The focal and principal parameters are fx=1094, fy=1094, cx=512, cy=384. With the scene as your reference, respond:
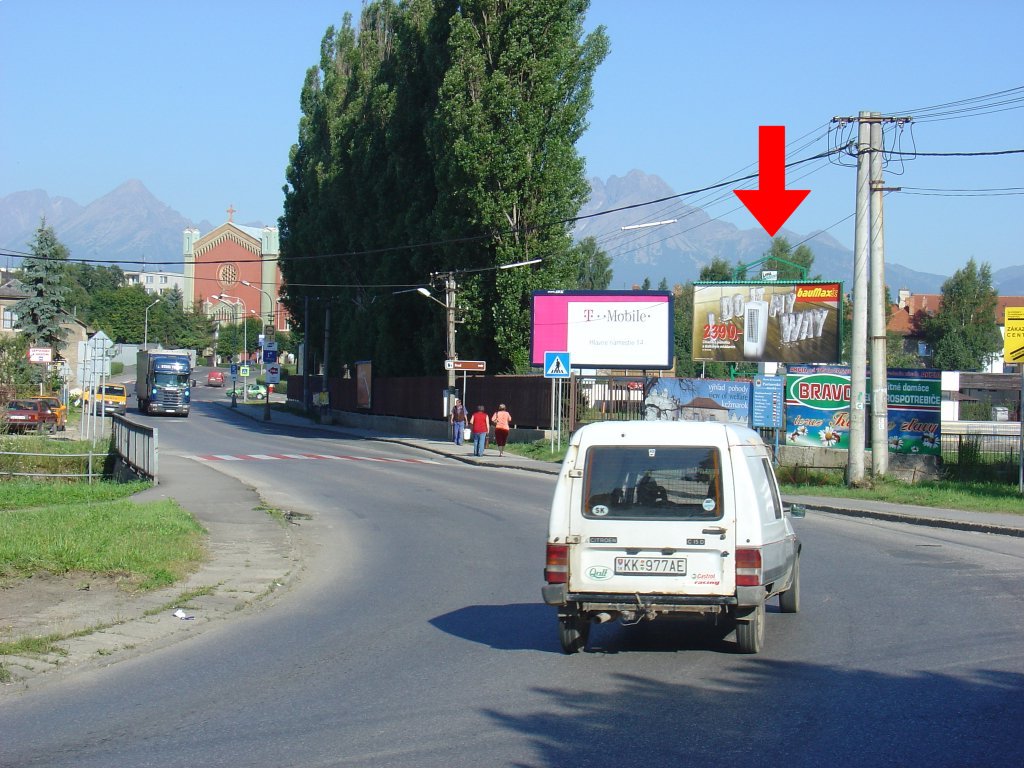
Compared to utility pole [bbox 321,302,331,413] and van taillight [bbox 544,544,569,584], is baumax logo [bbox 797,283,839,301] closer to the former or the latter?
utility pole [bbox 321,302,331,413]

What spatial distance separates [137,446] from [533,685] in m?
20.9

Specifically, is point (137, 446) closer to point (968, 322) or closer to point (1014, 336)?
point (1014, 336)

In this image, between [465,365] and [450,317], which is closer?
[465,365]

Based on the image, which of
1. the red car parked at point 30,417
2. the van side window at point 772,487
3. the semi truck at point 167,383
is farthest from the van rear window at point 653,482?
the semi truck at point 167,383

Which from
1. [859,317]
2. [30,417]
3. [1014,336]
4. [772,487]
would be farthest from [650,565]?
[30,417]

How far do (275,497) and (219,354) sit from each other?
126 meters

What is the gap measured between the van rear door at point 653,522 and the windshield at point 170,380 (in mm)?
57597

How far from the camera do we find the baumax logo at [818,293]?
40.0 metres

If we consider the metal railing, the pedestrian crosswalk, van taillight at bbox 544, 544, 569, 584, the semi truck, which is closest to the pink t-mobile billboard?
the pedestrian crosswalk

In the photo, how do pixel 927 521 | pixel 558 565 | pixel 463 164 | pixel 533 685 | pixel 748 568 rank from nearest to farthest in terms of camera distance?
pixel 533 685 → pixel 748 568 → pixel 558 565 → pixel 927 521 → pixel 463 164

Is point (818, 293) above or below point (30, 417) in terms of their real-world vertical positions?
above

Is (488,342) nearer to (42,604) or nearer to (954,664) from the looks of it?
(42,604)

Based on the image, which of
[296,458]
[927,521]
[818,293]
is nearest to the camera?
[927,521]

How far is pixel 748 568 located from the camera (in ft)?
26.2
